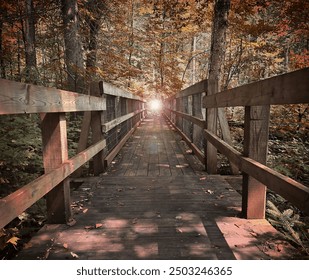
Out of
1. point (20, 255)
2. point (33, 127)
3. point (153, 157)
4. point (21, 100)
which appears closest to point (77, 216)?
point (20, 255)

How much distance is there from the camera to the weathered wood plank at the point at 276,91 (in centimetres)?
150

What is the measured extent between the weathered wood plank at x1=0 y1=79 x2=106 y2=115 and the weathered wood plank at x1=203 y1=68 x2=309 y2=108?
1754 millimetres

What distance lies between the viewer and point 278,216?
96.8 inches

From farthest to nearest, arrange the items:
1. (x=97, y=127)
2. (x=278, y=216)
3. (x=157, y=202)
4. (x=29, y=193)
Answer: (x=97, y=127), (x=157, y=202), (x=278, y=216), (x=29, y=193)

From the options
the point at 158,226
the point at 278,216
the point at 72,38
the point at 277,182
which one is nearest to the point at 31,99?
the point at 158,226

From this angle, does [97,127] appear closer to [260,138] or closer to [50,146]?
[50,146]

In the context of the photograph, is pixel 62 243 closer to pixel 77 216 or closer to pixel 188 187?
pixel 77 216

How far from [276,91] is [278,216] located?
1273 millimetres

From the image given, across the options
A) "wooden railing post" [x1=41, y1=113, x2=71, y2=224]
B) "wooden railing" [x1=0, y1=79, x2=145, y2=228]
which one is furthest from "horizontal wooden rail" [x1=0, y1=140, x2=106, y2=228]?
"wooden railing post" [x1=41, y1=113, x2=71, y2=224]

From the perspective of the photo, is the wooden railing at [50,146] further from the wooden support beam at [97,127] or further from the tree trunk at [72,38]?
the tree trunk at [72,38]

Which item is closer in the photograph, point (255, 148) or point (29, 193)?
point (29, 193)

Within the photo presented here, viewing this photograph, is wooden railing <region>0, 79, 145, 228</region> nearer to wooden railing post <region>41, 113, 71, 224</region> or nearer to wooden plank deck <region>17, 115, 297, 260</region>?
wooden railing post <region>41, 113, 71, 224</region>

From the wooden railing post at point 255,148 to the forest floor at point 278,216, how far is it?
0.45ft

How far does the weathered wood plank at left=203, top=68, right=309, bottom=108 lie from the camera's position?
1.50 m
